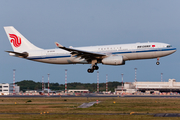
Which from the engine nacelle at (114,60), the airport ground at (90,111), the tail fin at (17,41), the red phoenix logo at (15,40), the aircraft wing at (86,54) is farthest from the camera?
the red phoenix logo at (15,40)

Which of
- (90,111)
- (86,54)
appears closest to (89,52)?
(86,54)

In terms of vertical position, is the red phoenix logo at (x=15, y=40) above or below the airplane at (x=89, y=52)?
above

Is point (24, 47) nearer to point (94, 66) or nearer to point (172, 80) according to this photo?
point (94, 66)

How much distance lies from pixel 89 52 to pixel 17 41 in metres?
17.0

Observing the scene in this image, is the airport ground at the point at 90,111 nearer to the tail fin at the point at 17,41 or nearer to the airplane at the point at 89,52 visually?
the airplane at the point at 89,52

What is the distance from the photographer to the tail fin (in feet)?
184

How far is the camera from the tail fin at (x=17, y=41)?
5597 cm

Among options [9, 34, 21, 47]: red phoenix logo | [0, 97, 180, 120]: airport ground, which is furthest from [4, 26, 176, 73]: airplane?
[0, 97, 180, 120]: airport ground

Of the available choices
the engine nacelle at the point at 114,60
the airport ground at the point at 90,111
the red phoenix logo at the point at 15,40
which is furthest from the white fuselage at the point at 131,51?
the red phoenix logo at the point at 15,40

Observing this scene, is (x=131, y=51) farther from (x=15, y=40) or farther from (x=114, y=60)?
(x=15, y=40)

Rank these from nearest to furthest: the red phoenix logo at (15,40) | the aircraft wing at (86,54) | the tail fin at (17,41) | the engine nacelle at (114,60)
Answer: the engine nacelle at (114,60), the aircraft wing at (86,54), the tail fin at (17,41), the red phoenix logo at (15,40)

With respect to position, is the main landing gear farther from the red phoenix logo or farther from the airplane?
the red phoenix logo

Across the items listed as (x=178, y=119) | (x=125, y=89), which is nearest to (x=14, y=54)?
(x=178, y=119)

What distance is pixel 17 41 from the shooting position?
2227 inches
